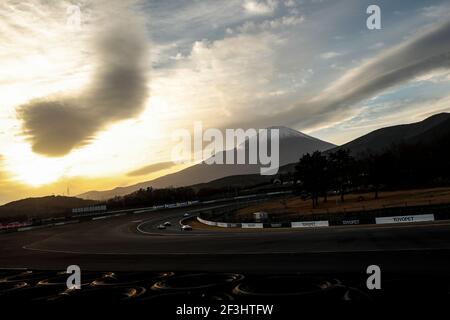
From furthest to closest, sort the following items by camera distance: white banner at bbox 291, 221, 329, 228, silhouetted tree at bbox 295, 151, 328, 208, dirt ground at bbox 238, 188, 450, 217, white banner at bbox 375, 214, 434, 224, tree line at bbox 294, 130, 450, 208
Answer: tree line at bbox 294, 130, 450, 208
silhouetted tree at bbox 295, 151, 328, 208
dirt ground at bbox 238, 188, 450, 217
white banner at bbox 291, 221, 329, 228
white banner at bbox 375, 214, 434, 224

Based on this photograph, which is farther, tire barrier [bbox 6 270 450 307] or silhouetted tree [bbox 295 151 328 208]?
silhouetted tree [bbox 295 151 328 208]

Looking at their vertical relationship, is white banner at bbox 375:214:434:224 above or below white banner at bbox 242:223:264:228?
above

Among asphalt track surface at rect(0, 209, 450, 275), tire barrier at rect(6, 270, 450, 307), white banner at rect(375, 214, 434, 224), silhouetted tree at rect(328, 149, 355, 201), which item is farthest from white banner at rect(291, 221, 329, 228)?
silhouetted tree at rect(328, 149, 355, 201)

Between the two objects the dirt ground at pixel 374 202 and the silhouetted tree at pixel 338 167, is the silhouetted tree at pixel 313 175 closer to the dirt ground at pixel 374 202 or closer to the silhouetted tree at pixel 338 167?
the silhouetted tree at pixel 338 167

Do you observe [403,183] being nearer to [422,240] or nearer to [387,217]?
[387,217]

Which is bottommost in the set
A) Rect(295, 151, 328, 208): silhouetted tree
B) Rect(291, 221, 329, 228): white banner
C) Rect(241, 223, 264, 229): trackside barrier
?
Rect(241, 223, 264, 229): trackside barrier

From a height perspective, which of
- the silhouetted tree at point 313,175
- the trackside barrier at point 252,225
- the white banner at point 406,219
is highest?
the silhouetted tree at point 313,175

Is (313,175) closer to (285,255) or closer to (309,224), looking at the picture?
(309,224)

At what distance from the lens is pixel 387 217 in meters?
51.5

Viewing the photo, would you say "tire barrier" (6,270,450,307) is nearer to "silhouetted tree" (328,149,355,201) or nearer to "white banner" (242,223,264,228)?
"white banner" (242,223,264,228)

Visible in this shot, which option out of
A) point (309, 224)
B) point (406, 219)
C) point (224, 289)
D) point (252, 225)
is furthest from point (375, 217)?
point (224, 289)

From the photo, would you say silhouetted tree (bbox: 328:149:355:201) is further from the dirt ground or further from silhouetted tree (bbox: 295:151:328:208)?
the dirt ground

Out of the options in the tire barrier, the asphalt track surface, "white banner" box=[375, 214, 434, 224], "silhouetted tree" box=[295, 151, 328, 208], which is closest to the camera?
the tire barrier

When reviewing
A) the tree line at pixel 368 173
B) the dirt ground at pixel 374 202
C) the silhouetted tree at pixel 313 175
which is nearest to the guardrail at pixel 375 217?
the dirt ground at pixel 374 202
